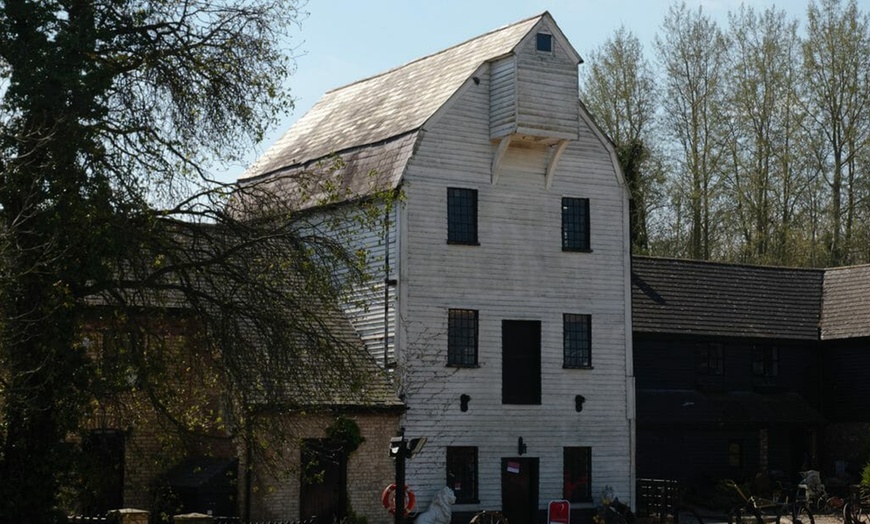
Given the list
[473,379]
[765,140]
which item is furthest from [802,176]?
[473,379]

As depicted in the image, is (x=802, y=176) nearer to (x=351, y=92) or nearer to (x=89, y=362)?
(x=351, y=92)

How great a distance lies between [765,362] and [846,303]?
139 inches

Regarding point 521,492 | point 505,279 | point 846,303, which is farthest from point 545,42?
point 846,303

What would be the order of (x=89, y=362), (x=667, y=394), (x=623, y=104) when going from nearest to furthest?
(x=89, y=362) → (x=667, y=394) → (x=623, y=104)

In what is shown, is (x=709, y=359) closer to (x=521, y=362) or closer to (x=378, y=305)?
(x=521, y=362)

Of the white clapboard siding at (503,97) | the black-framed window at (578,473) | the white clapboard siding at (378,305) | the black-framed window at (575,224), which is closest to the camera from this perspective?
the white clapboard siding at (378,305)

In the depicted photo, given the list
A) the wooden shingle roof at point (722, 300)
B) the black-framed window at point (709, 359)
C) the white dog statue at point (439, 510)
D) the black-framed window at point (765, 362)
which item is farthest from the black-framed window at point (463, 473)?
the black-framed window at point (765, 362)

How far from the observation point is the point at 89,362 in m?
20.4

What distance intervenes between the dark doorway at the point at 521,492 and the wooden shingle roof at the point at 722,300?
6.80m

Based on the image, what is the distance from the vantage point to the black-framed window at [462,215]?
34906 mm

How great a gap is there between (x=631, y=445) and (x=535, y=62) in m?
10.1

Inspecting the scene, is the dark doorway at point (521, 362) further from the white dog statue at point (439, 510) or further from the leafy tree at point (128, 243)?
the leafy tree at point (128, 243)

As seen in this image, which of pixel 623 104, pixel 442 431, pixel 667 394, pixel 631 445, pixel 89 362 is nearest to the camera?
pixel 89 362

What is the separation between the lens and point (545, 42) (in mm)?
35219
